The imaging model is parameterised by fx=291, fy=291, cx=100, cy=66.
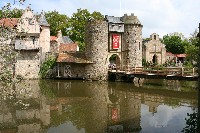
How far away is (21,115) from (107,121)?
452 centimetres

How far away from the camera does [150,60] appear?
5159 centimetres

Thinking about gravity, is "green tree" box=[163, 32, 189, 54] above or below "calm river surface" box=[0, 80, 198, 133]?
above

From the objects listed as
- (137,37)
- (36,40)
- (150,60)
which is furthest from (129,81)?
(150,60)

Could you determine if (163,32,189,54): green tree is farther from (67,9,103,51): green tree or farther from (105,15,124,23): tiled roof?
(105,15,124,23): tiled roof

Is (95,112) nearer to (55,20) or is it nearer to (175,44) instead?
(55,20)

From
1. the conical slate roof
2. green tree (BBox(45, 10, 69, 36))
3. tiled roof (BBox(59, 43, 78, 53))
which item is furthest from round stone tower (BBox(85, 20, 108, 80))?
green tree (BBox(45, 10, 69, 36))

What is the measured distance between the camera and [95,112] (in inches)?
593

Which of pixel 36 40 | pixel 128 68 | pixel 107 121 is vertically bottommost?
pixel 107 121

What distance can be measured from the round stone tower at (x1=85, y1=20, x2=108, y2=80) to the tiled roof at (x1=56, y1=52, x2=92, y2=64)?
836 millimetres

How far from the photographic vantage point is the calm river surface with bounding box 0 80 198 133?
38.9 ft

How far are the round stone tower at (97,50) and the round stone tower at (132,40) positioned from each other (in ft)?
8.61

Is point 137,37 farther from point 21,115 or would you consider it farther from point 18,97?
point 21,115

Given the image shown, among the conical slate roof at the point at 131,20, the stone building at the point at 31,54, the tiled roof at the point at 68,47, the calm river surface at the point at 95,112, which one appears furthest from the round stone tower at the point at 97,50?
the tiled roof at the point at 68,47

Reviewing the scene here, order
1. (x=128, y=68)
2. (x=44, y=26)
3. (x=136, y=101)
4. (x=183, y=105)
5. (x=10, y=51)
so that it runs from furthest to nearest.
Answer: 1. (x=44, y=26)
2. (x=128, y=68)
3. (x=136, y=101)
4. (x=183, y=105)
5. (x=10, y=51)
